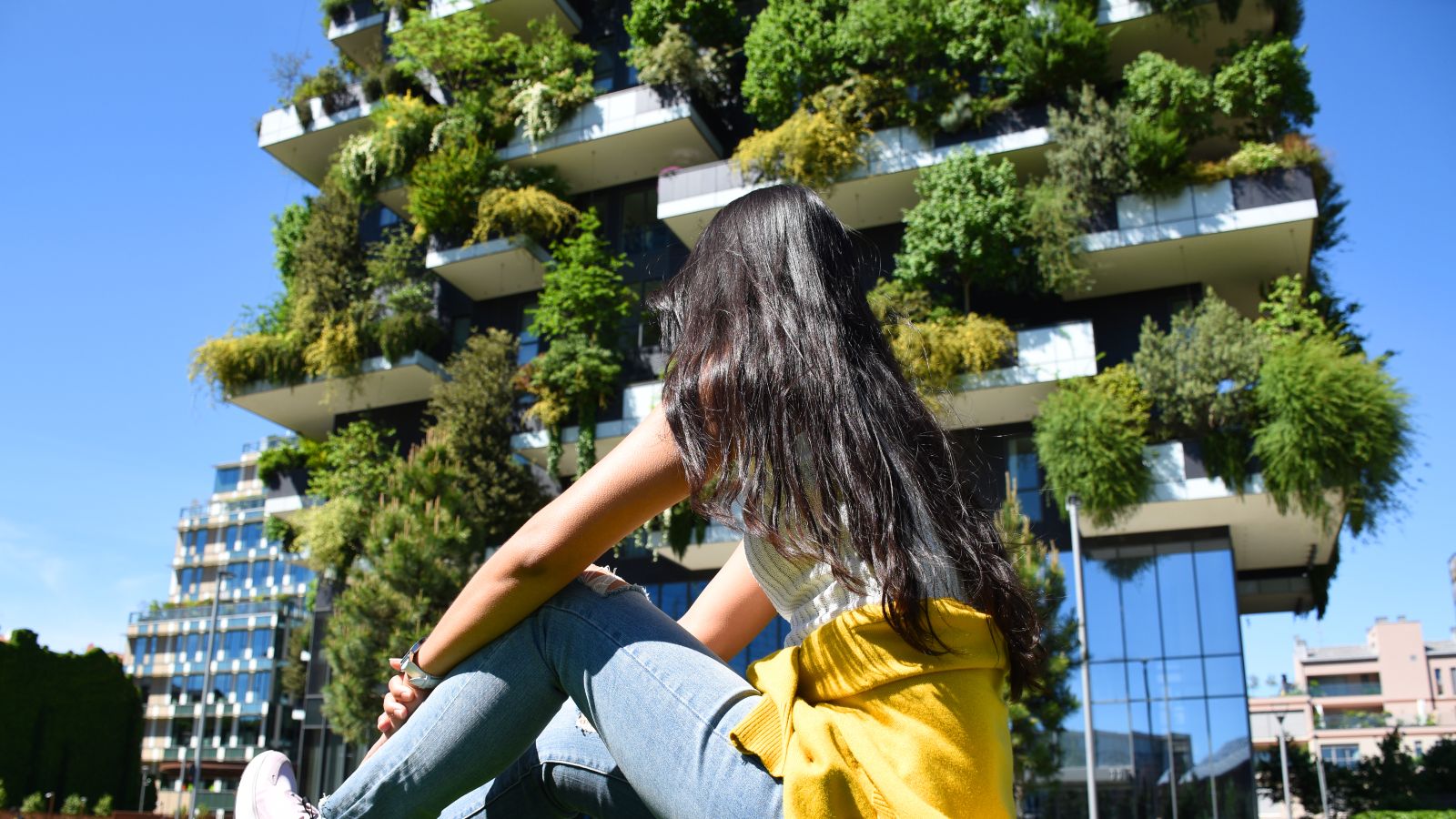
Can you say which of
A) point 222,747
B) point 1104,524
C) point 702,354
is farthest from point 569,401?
point 222,747

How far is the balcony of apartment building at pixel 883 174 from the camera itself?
1900cm

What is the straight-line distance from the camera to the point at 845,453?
1.59 metres

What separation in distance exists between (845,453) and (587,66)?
23.6 metres

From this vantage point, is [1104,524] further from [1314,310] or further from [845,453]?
[845,453]

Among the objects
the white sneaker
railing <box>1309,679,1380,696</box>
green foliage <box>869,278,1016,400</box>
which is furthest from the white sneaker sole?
Result: railing <box>1309,679,1380,696</box>

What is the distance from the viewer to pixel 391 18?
25.3m

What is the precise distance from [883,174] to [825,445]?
60.9 ft

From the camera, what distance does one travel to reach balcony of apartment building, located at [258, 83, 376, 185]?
25.1 meters

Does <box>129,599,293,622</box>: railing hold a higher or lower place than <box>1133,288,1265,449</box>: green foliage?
higher

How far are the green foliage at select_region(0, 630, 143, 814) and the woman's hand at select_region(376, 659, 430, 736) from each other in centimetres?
2954

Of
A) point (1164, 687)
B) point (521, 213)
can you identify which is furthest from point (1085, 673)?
point (521, 213)

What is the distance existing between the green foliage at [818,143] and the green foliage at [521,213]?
4.40 m

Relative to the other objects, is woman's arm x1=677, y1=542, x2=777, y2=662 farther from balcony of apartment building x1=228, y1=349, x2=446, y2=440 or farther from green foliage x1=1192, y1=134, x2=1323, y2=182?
balcony of apartment building x1=228, y1=349, x2=446, y2=440

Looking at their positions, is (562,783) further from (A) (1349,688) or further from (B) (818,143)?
(A) (1349,688)
